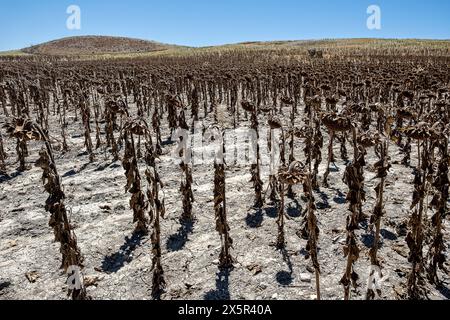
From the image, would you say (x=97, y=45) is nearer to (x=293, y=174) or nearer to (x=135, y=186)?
(x=135, y=186)

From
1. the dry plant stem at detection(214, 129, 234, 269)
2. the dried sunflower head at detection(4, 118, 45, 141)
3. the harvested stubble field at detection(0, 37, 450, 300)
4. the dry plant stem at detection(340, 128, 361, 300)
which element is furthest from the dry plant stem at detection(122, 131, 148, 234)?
the dry plant stem at detection(340, 128, 361, 300)

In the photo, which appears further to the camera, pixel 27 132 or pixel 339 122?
pixel 339 122

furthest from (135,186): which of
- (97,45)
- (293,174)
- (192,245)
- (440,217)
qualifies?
(97,45)

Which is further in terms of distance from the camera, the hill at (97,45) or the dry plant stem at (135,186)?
the hill at (97,45)

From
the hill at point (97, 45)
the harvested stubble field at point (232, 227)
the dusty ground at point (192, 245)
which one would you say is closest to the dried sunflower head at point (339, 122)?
the harvested stubble field at point (232, 227)

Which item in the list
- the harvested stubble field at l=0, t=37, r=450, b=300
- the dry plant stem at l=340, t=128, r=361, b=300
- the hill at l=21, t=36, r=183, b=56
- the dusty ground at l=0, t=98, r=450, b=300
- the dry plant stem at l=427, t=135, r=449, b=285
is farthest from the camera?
the hill at l=21, t=36, r=183, b=56

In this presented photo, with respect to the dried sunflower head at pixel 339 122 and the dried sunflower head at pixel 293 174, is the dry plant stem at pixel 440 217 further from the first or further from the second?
the dried sunflower head at pixel 293 174

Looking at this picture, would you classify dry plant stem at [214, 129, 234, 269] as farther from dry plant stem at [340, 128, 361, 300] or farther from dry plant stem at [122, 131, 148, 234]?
dry plant stem at [340, 128, 361, 300]

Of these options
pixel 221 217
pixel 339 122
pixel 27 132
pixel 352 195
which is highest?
pixel 27 132

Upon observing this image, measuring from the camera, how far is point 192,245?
7.06 metres

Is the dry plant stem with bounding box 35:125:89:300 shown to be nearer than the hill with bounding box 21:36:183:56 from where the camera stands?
Yes

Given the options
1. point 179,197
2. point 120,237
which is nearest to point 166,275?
point 120,237

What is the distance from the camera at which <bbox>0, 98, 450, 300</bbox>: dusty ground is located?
5.84 metres

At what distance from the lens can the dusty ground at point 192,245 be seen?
584cm
